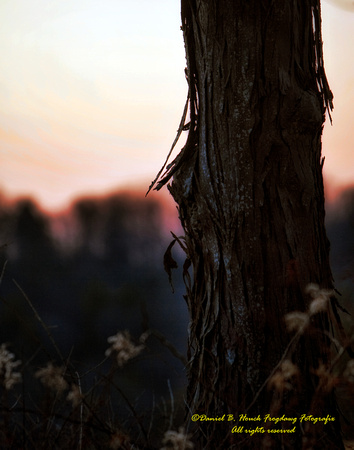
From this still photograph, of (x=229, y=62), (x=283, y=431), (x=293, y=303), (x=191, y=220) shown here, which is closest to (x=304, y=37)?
(x=229, y=62)

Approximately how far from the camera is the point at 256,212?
1.53 meters

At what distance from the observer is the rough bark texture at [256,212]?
4.95ft

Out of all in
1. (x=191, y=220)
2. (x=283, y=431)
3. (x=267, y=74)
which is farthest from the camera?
(x=191, y=220)

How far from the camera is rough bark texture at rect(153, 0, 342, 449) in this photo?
4.95ft

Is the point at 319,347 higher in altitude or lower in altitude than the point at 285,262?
lower

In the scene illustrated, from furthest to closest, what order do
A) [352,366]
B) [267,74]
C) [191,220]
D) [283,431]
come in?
[191,220], [267,74], [283,431], [352,366]

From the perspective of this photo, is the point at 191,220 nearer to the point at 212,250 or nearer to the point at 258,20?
the point at 212,250

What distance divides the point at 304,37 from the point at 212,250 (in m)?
0.83

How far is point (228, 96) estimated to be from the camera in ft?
5.11

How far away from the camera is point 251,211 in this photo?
5.01 ft

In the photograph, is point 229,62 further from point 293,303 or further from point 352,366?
point 352,366

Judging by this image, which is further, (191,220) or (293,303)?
(191,220)

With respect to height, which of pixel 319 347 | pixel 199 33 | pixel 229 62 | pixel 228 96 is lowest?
pixel 319 347

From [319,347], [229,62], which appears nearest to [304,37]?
[229,62]
